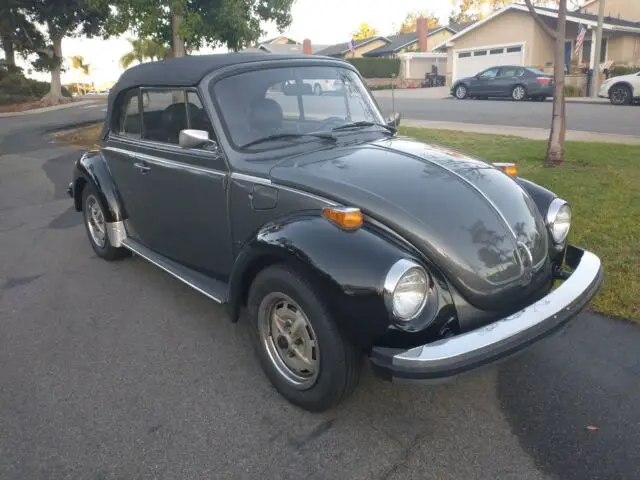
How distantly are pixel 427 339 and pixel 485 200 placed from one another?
96 cm

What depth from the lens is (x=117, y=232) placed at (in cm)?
521

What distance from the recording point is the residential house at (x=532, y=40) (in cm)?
3177

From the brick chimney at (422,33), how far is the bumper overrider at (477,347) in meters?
55.3

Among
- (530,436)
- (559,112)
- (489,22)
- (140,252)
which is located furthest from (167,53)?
(489,22)

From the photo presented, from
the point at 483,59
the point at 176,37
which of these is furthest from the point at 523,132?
the point at 483,59

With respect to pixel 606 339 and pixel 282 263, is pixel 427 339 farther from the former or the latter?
pixel 606 339

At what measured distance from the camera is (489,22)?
116 feet

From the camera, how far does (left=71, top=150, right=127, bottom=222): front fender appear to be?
17.0 ft

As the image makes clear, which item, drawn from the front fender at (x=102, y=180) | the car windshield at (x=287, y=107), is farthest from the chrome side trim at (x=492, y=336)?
the front fender at (x=102, y=180)

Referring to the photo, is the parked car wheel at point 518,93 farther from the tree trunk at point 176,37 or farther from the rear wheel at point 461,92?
the tree trunk at point 176,37

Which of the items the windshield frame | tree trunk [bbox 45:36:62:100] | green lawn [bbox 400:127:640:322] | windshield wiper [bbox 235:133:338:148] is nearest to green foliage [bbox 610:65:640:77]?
green lawn [bbox 400:127:640:322]

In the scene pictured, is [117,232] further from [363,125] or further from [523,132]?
[523,132]

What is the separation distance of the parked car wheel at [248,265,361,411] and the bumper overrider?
265 millimetres

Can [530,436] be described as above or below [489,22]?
below
